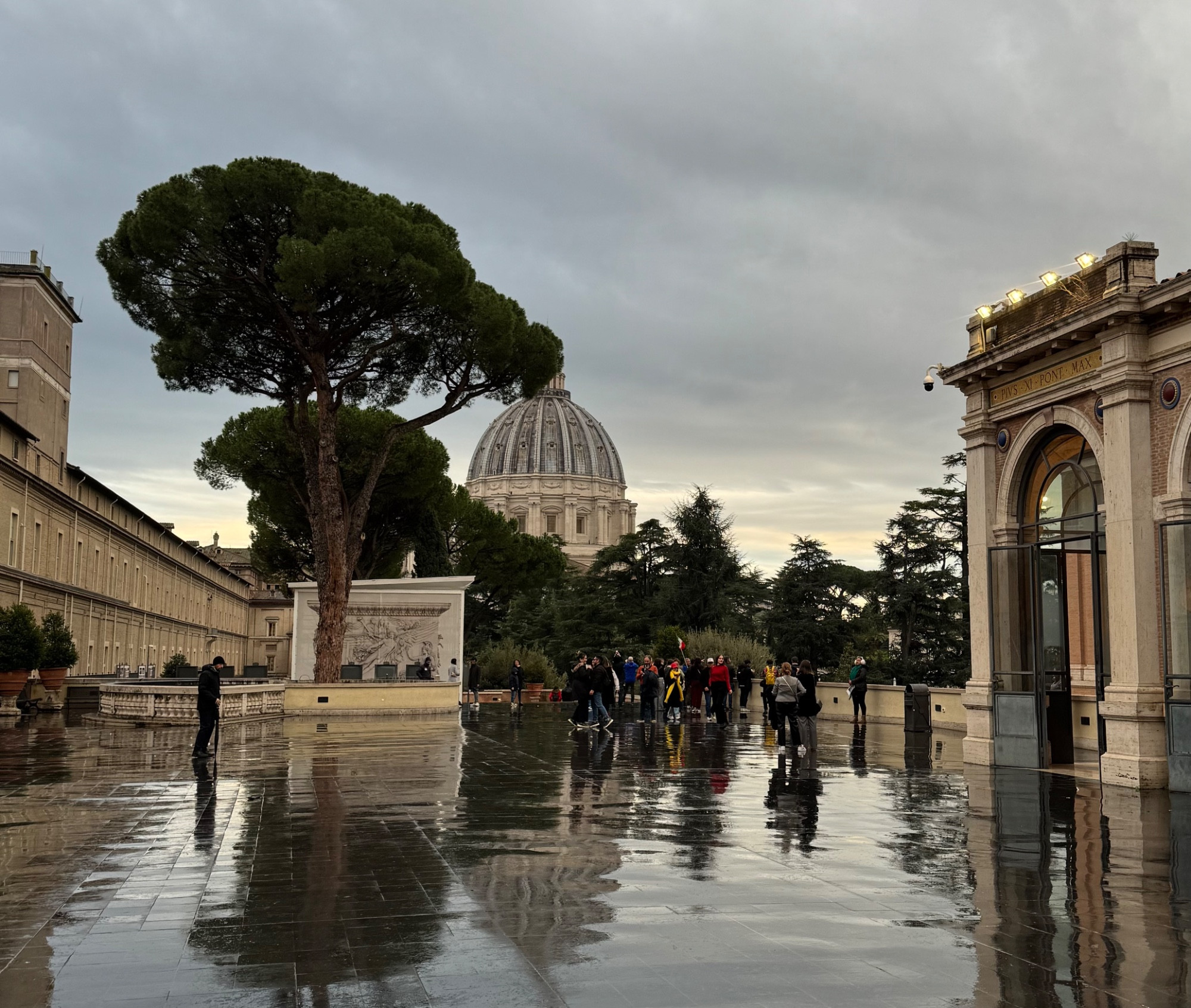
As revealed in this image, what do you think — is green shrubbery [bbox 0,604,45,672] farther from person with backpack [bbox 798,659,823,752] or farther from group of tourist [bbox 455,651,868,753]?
person with backpack [bbox 798,659,823,752]

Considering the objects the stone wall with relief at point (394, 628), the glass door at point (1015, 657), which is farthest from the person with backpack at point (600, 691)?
the stone wall with relief at point (394, 628)

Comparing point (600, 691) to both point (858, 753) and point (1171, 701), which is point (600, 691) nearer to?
point (858, 753)

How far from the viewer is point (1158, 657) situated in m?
13.0

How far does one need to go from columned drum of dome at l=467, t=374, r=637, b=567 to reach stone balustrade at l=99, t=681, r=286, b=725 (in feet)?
366

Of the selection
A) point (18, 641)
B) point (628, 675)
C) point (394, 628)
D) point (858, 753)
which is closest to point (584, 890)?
point (858, 753)

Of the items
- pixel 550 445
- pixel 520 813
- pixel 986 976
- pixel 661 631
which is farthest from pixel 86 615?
pixel 550 445

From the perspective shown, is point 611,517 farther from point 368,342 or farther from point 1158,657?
point 1158,657

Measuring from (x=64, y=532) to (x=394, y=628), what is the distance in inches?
459

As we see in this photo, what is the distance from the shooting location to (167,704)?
22.0 meters

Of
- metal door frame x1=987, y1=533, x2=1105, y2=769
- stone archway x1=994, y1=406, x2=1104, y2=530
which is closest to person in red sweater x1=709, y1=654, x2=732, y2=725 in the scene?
metal door frame x1=987, y1=533, x2=1105, y2=769

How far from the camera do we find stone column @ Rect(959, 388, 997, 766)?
50.8 ft

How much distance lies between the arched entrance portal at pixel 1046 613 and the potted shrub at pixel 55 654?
2128 cm

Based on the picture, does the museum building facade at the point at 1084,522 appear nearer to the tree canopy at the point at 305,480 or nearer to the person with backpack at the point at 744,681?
the person with backpack at the point at 744,681

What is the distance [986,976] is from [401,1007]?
91.2 inches
